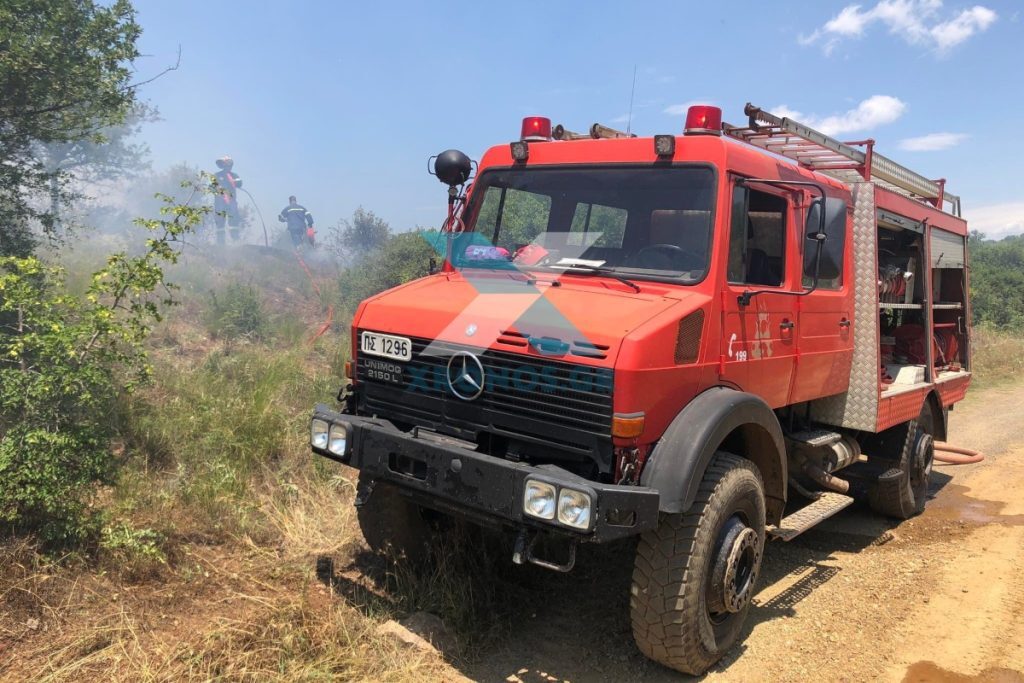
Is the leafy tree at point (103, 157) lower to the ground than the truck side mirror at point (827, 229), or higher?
higher

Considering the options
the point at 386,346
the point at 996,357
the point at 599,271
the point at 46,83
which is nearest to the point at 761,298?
the point at 599,271

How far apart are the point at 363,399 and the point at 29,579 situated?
182 centimetres

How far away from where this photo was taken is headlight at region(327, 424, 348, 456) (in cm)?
372

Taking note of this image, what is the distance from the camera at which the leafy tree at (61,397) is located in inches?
154

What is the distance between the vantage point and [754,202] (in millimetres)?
3971

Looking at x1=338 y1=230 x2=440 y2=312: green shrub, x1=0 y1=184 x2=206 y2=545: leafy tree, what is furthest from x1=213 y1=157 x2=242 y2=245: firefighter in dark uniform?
x1=0 y1=184 x2=206 y2=545: leafy tree

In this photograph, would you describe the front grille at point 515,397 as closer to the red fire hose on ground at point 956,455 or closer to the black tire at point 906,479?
the black tire at point 906,479

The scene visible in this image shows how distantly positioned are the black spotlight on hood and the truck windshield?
0.18 meters

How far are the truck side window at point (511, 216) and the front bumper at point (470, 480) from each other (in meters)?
1.41

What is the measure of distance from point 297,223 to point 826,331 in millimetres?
17553

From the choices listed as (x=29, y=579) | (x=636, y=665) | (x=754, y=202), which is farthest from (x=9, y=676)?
(x=754, y=202)

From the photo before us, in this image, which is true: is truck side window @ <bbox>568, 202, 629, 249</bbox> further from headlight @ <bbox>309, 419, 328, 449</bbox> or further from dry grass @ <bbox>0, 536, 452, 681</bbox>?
dry grass @ <bbox>0, 536, 452, 681</bbox>

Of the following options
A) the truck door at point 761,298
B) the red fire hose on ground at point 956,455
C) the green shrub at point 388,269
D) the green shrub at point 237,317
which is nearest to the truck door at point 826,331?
the truck door at point 761,298

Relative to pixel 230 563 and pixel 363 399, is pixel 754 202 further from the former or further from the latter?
pixel 230 563
